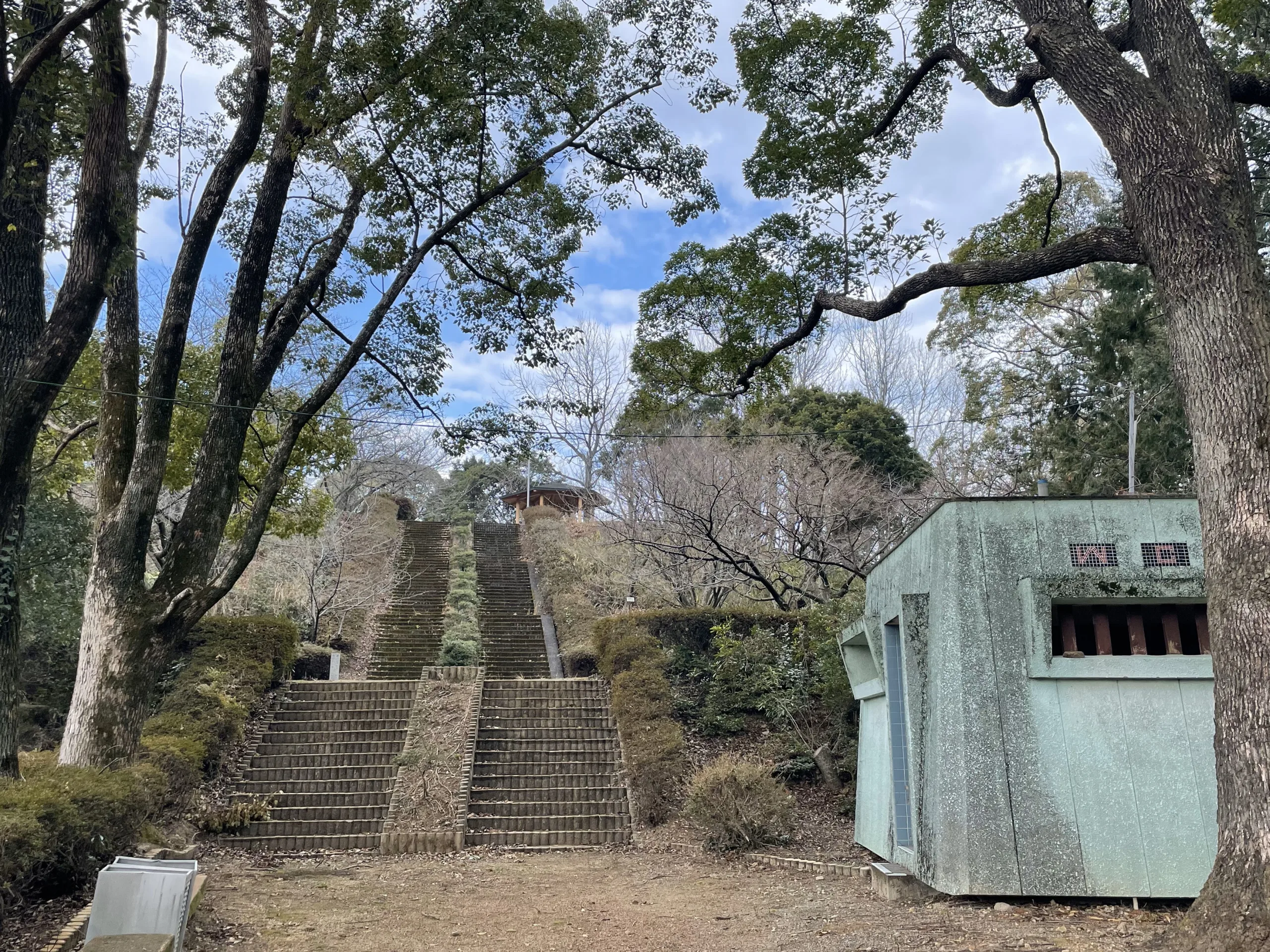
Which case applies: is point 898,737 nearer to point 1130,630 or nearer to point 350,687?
point 1130,630

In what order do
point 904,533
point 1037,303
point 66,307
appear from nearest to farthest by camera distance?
point 66,307
point 904,533
point 1037,303

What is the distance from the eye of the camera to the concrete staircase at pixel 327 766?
10539 mm

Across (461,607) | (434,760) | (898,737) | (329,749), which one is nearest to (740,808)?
(898,737)

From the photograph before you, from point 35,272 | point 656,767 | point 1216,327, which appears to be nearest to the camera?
point 1216,327

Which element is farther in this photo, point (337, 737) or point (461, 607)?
point (461, 607)

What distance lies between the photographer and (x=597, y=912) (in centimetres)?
692

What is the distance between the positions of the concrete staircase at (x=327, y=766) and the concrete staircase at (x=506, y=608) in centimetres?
402

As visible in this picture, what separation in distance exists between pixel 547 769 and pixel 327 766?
3011mm

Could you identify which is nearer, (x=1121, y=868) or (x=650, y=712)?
(x=1121, y=868)

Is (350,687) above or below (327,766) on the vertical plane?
above

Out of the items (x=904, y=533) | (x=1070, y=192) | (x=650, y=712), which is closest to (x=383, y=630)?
(x=650, y=712)

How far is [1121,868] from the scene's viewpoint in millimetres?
5578

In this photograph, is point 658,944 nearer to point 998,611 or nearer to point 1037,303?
point 998,611

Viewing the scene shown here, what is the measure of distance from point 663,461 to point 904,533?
12585 millimetres
